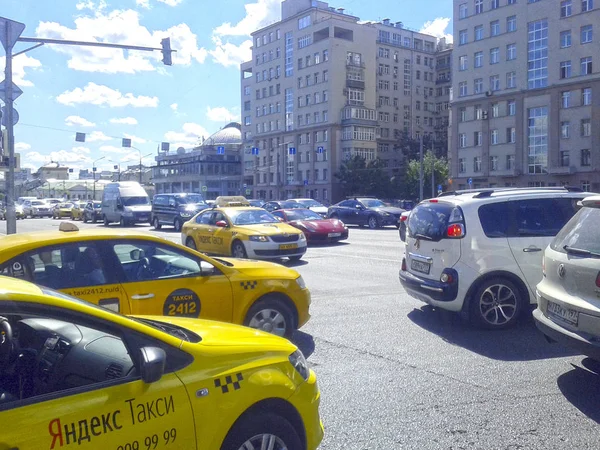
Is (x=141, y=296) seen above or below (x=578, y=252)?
below

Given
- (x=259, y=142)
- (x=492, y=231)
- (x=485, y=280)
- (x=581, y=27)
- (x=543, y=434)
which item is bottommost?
(x=543, y=434)

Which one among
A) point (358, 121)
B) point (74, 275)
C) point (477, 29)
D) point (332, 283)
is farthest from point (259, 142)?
point (74, 275)

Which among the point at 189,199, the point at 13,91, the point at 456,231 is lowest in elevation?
the point at 456,231

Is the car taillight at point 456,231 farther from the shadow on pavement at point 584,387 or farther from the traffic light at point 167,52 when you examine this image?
the traffic light at point 167,52

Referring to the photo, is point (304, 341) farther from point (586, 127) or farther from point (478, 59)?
point (478, 59)

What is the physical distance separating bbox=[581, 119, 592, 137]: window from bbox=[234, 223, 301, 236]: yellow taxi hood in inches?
1779

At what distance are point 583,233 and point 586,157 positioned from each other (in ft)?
174

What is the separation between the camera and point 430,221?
26.9 feet

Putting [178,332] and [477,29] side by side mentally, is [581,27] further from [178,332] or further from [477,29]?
[178,332]

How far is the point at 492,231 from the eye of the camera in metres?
7.78

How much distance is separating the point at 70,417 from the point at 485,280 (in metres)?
6.01

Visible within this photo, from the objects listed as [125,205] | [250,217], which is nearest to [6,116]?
[250,217]

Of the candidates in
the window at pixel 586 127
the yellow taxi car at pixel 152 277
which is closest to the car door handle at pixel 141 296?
the yellow taxi car at pixel 152 277

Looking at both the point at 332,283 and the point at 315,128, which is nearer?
the point at 332,283
